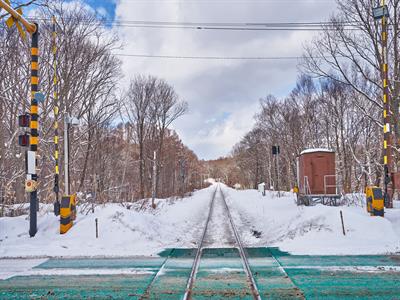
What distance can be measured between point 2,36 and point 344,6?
17.7 meters

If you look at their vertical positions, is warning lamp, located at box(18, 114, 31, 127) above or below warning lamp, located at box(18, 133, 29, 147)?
above

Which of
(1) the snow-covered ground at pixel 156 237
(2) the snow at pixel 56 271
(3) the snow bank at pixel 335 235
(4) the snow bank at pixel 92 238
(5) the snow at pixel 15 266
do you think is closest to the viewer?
(2) the snow at pixel 56 271

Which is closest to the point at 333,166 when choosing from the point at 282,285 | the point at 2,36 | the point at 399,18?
the point at 399,18

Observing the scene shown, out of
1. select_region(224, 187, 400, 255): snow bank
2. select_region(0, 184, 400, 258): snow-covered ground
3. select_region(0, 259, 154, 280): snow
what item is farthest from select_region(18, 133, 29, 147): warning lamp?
select_region(224, 187, 400, 255): snow bank

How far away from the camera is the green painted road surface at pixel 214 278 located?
5.61 meters

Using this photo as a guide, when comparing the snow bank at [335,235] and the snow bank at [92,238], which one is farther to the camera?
the snow bank at [92,238]

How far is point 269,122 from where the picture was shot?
48125 mm

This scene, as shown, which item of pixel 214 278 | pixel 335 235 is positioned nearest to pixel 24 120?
pixel 214 278

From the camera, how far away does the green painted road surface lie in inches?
221

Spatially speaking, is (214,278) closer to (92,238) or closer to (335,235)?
(335,235)

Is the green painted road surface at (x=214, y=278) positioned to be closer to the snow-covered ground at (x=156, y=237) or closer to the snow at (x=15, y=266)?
the snow at (x=15, y=266)

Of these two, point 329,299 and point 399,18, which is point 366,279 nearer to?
point 329,299

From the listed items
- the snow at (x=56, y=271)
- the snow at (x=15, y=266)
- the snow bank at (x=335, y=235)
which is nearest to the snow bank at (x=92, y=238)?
the snow at (x=15, y=266)

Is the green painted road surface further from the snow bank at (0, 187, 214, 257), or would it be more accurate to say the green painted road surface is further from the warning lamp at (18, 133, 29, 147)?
the warning lamp at (18, 133, 29, 147)
